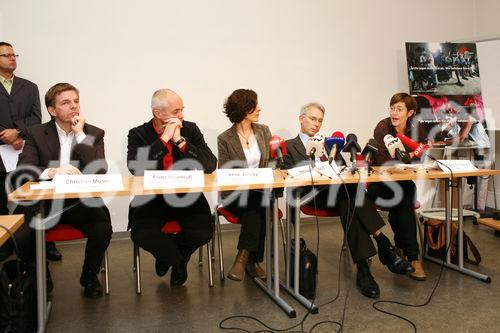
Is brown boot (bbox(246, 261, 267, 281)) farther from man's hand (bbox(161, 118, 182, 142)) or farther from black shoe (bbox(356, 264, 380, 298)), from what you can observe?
man's hand (bbox(161, 118, 182, 142))

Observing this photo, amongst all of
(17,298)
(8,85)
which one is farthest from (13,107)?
(17,298)

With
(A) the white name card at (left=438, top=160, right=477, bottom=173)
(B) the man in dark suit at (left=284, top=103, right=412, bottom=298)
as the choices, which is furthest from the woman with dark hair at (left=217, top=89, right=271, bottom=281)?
(A) the white name card at (left=438, top=160, right=477, bottom=173)

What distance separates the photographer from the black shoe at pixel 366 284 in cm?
265

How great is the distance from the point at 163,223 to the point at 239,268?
0.52 meters

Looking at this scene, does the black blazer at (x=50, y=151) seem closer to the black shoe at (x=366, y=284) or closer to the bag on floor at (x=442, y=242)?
the black shoe at (x=366, y=284)

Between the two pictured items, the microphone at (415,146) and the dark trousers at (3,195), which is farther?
the dark trousers at (3,195)

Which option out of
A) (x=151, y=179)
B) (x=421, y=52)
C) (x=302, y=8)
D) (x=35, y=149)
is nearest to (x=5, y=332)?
(x=151, y=179)

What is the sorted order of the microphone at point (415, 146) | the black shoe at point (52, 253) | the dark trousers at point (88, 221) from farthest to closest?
the black shoe at point (52, 253)
the microphone at point (415, 146)
the dark trousers at point (88, 221)

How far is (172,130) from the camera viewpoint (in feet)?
8.63

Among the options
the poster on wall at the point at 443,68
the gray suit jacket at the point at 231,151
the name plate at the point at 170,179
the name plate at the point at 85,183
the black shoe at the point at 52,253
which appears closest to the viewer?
the name plate at the point at 85,183

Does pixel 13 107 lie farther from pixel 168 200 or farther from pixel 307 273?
pixel 307 273

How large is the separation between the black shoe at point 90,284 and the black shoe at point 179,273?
44 cm

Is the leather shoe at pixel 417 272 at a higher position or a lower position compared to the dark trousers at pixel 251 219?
lower

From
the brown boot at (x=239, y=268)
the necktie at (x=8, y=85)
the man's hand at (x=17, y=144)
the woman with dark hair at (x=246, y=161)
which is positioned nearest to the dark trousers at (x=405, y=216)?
the woman with dark hair at (x=246, y=161)
